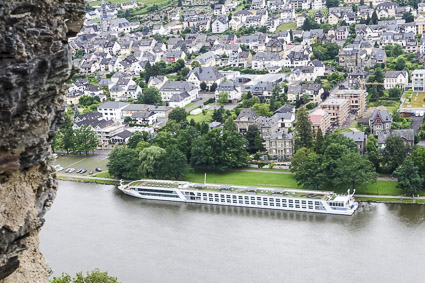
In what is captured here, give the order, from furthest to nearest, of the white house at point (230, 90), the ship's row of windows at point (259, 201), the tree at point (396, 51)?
the tree at point (396, 51), the white house at point (230, 90), the ship's row of windows at point (259, 201)

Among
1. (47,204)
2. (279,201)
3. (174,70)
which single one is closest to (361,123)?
(279,201)

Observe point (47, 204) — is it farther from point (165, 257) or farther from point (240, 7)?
point (240, 7)

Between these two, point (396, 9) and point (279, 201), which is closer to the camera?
point (279, 201)

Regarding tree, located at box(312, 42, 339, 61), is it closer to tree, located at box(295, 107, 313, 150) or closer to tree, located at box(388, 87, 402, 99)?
tree, located at box(388, 87, 402, 99)

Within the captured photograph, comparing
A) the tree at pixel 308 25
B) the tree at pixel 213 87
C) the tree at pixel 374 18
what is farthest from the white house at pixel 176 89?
the tree at pixel 374 18

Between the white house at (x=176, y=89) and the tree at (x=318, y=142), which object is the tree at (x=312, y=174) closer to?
the tree at (x=318, y=142)

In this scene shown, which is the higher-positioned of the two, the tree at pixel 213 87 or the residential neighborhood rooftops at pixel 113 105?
the tree at pixel 213 87

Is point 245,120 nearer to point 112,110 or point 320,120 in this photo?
point 320,120
